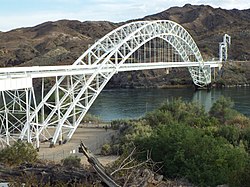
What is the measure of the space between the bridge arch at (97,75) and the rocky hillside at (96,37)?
17741 millimetres

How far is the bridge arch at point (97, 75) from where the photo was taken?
2530 centimetres

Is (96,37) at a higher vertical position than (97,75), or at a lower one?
higher

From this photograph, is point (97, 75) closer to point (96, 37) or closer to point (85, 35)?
point (96, 37)

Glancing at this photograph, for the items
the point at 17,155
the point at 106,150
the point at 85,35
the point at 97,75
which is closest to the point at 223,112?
the point at 97,75

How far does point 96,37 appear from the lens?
447ft

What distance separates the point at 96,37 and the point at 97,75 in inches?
4271

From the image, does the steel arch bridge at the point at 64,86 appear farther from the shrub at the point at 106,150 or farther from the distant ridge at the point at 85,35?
the distant ridge at the point at 85,35

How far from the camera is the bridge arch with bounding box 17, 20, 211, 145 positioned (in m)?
25.3

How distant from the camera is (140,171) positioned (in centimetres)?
757

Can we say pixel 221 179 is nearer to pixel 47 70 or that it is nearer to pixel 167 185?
pixel 167 185

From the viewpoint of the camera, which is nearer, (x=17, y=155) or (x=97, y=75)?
(x=17, y=155)

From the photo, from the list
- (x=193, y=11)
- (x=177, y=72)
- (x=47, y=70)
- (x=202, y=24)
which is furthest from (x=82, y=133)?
(x=193, y=11)

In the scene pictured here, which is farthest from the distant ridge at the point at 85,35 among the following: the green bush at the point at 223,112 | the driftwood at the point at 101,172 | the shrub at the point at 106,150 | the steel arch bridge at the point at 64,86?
the driftwood at the point at 101,172

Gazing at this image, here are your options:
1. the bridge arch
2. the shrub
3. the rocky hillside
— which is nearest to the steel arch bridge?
the bridge arch
